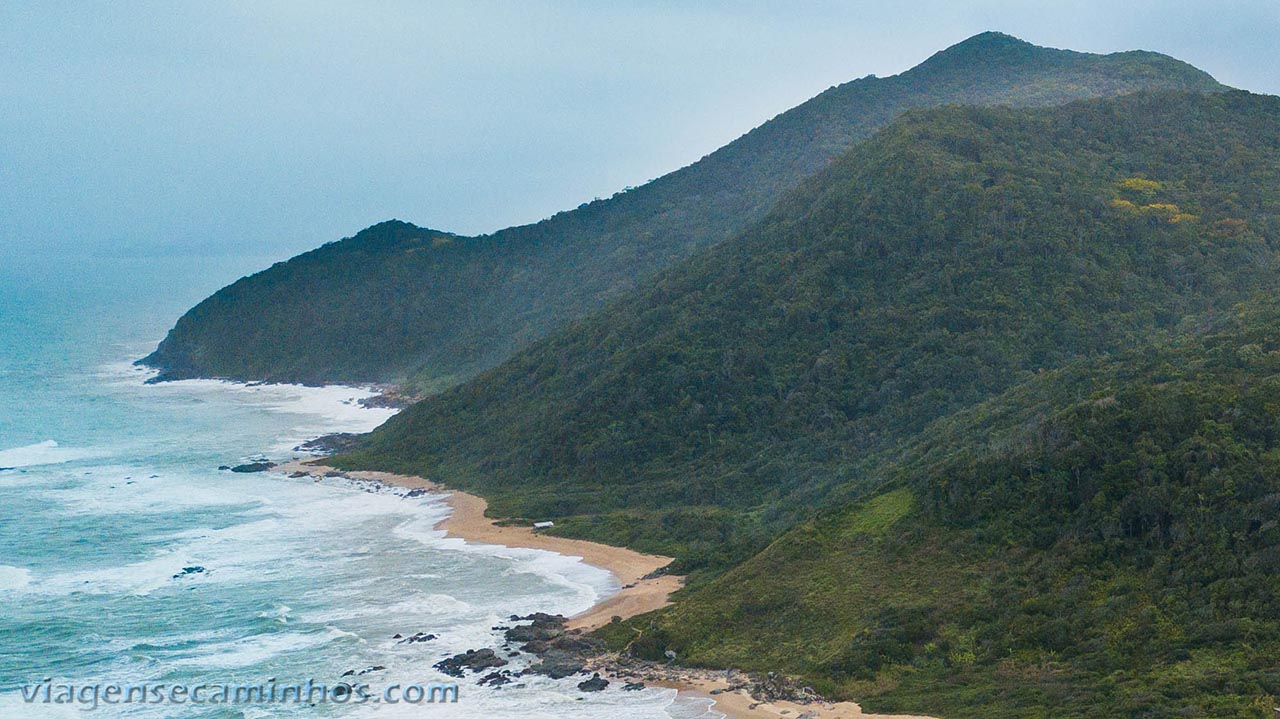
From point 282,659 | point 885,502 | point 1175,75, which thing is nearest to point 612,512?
point 885,502

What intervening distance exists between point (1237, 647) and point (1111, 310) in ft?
149

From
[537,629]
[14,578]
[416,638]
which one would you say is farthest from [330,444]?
[537,629]

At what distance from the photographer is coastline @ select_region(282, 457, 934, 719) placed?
106 ft

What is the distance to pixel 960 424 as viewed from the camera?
56.3 meters

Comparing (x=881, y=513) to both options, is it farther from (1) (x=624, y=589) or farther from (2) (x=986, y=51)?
(2) (x=986, y=51)

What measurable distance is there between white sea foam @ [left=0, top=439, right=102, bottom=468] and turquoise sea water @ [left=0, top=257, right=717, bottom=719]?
34 cm

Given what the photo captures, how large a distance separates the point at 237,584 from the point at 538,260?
354 ft

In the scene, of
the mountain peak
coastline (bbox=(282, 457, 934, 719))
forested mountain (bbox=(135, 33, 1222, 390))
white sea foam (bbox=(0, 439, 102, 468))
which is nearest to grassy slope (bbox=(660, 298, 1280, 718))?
coastline (bbox=(282, 457, 934, 719))

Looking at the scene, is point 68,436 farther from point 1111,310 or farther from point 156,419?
point 1111,310

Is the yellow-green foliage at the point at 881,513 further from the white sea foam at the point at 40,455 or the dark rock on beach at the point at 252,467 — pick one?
the white sea foam at the point at 40,455

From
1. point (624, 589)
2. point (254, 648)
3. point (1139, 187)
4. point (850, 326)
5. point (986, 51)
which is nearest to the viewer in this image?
point (254, 648)

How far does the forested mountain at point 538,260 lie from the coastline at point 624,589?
48475 millimetres

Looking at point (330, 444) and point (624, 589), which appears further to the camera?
point (330, 444)

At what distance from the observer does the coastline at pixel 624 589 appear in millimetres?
32219
